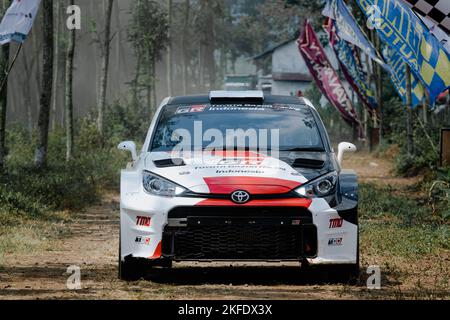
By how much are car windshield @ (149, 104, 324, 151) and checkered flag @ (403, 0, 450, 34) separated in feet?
12.7

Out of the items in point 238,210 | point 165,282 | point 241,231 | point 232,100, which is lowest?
point 165,282

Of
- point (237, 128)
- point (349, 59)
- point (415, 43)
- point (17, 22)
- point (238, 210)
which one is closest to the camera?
point (238, 210)

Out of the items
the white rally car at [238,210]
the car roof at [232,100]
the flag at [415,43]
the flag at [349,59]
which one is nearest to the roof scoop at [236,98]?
the car roof at [232,100]

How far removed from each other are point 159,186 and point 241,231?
2.81 feet

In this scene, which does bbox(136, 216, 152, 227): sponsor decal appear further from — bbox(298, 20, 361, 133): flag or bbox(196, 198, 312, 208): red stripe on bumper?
bbox(298, 20, 361, 133): flag

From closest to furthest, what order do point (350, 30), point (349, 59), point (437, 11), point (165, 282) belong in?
point (165, 282) → point (437, 11) → point (350, 30) → point (349, 59)

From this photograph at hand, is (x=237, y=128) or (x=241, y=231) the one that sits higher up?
(x=237, y=128)

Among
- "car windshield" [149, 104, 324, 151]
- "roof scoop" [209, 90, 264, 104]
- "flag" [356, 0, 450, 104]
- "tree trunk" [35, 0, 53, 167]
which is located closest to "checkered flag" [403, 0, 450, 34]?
"flag" [356, 0, 450, 104]

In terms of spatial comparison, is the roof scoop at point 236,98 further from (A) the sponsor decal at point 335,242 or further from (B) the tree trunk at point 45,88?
(B) the tree trunk at point 45,88

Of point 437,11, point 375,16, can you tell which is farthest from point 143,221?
point 375,16

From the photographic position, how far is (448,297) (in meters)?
8.38

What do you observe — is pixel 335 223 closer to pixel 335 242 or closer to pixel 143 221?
pixel 335 242

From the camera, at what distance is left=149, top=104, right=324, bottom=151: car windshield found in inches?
391

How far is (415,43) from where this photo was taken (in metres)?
15.5
